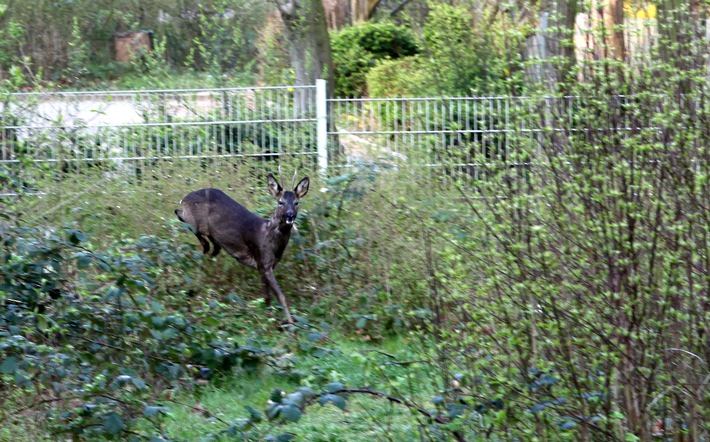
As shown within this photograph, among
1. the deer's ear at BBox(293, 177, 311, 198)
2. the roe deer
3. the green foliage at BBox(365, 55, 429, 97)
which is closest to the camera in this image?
the roe deer

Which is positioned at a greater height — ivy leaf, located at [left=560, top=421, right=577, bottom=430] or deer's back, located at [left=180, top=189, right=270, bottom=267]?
deer's back, located at [left=180, top=189, right=270, bottom=267]

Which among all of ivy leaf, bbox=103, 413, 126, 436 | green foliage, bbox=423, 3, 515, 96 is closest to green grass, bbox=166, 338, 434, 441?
ivy leaf, bbox=103, 413, 126, 436

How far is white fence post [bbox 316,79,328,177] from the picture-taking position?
39.0ft

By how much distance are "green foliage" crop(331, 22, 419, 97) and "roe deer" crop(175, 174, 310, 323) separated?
16.7m

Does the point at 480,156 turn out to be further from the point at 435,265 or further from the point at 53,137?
the point at 53,137

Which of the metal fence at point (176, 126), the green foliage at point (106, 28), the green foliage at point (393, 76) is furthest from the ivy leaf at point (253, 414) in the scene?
the green foliage at point (106, 28)

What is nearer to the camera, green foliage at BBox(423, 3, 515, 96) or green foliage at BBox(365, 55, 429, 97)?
green foliage at BBox(423, 3, 515, 96)

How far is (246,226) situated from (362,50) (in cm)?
1802

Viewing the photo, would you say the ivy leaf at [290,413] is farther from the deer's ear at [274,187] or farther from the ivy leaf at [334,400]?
the deer's ear at [274,187]

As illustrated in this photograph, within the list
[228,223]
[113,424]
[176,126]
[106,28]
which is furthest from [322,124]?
[106,28]

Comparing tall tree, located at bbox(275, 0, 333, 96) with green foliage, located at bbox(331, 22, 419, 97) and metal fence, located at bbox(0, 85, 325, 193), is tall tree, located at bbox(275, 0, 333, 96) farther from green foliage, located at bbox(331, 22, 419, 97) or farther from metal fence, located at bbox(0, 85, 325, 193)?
green foliage, located at bbox(331, 22, 419, 97)

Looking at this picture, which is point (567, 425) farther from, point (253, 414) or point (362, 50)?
point (362, 50)

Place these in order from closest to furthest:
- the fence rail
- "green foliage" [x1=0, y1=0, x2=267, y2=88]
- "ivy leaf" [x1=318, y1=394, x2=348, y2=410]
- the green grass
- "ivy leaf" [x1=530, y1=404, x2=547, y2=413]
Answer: "ivy leaf" [x1=318, y1=394, x2=348, y2=410]
"ivy leaf" [x1=530, y1=404, x2=547, y2=413]
the green grass
the fence rail
"green foliage" [x1=0, y1=0, x2=267, y2=88]

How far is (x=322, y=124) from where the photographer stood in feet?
40.9
